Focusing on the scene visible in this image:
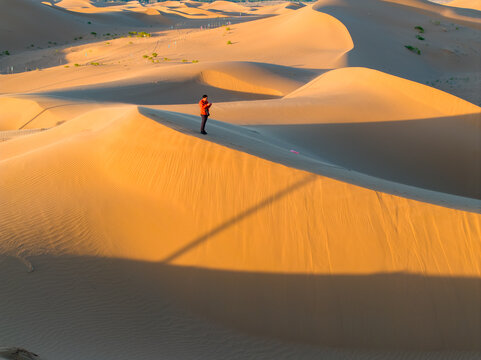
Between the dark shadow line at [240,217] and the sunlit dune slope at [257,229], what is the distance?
0.02 m

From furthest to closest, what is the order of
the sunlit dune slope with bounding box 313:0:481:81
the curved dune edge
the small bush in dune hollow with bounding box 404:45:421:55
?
the small bush in dune hollow with bounding box 404:45:421:55
the sunlit dune slope with bounding box 313:0:481:81
the curved dune edge

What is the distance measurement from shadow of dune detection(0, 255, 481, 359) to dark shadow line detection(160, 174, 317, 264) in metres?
0.27

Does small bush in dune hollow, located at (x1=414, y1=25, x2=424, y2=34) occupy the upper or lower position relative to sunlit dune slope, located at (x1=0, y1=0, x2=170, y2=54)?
upper

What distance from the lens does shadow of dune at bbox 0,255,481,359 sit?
190 inches

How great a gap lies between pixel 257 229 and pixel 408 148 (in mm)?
7801

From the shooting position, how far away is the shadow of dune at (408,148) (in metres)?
11.5

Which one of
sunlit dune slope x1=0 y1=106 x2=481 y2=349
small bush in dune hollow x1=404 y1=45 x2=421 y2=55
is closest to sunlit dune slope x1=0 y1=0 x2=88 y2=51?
small bush in dune hollow x1=404 y1=45 x2=421 y2=55

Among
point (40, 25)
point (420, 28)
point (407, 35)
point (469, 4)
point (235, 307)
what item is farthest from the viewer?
point (469, 4)

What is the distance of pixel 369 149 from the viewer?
12.1m

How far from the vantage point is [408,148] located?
40.5 feet

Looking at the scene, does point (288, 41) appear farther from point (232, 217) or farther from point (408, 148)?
point (232, 217)

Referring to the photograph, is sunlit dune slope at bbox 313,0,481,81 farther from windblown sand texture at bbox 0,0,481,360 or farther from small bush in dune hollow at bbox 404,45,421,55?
windblown sand texture at bbox 0,0,481,360

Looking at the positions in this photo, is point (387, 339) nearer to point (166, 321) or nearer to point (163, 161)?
point (166, 321)

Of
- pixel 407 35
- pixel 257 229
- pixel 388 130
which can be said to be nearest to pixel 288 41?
pixel 407 35
